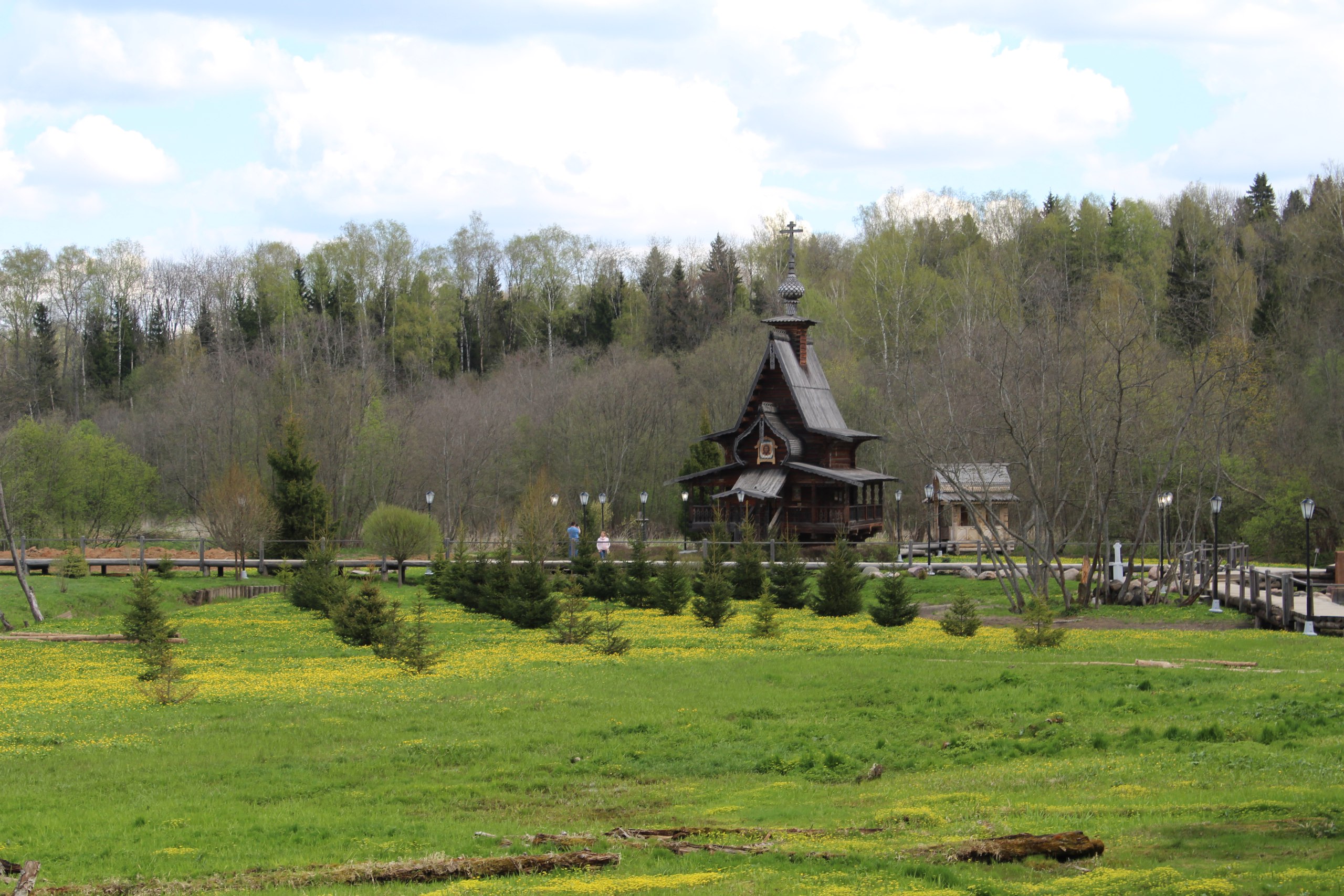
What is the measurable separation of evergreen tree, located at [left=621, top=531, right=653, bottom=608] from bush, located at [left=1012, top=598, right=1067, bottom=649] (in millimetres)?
13371

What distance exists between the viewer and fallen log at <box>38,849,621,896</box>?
1013 cm

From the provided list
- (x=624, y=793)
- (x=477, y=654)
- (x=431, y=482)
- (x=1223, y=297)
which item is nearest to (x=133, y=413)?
(x=431, y=482)

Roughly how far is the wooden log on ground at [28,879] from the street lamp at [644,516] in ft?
134

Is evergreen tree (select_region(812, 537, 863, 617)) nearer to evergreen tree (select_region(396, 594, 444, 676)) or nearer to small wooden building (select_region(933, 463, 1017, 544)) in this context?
evergreen tree (select_region(396, 594, 444, 676))

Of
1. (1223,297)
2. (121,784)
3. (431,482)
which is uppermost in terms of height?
(1223,297)

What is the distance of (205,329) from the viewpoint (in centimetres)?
9556

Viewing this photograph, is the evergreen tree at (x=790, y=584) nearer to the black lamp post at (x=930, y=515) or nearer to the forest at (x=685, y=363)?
the forest at (x=685, y=363)

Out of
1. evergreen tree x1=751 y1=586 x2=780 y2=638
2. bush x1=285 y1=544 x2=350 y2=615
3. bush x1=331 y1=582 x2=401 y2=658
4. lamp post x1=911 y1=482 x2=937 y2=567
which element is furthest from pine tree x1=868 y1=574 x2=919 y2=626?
lamp post x1=911 y1=482 x2=937 y2=567

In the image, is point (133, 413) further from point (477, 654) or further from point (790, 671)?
point (790, 671)

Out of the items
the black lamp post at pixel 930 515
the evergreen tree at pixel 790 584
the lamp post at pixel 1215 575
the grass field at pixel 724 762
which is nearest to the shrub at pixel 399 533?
the evergreen tree at pixel 790 584

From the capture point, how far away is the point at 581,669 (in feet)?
76.8

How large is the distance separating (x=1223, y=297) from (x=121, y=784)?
2590 inches

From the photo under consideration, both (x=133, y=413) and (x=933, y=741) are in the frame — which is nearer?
(x=933, y=741)

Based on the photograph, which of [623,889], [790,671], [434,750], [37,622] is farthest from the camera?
[37,622]
